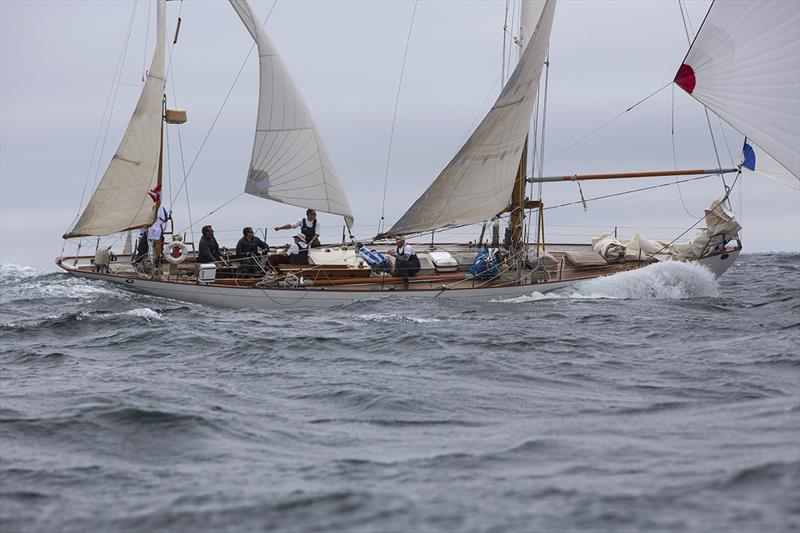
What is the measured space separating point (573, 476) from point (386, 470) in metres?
1.56

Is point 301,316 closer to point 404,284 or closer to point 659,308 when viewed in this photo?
point 404,284

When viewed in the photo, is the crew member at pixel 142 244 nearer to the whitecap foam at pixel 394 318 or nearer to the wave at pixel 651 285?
the whitecap foam at pixel 394 318

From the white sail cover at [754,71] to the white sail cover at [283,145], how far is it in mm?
12405

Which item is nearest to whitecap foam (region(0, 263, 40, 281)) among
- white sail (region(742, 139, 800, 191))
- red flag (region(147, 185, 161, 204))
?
red flag (region(147, 185, 161, 204))

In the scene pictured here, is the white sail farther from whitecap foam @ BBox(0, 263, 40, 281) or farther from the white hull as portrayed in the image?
whitecap foam @ BBox(0, 263, 40, 281)

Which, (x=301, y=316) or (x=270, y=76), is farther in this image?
(x=270, y=76)

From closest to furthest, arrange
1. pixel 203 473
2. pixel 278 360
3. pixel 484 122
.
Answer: pixel 203 473 → pixel 278 360 → pixel 484 122

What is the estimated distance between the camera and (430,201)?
26.4 metres

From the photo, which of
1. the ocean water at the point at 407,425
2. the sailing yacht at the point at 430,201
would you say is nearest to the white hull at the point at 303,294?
the sailing yacht at the point at 430,201

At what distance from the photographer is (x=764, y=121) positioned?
1853cm

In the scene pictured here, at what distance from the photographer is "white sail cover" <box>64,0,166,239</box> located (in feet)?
95.9

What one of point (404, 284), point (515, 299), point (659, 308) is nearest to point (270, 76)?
point (404, 284)

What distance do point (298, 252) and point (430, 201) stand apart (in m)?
3.63

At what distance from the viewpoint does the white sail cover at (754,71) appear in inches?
A: 703
